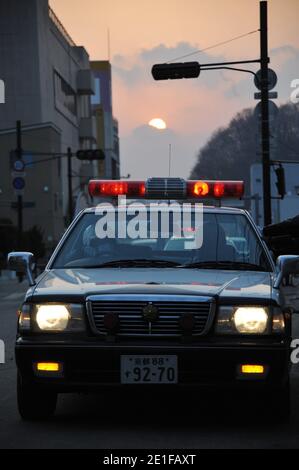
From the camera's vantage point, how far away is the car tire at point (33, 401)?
23.6ft

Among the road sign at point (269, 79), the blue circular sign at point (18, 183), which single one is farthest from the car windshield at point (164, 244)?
the blue circular sign at point (18, 183)

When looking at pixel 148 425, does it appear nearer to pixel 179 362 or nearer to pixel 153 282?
pixel 179 362

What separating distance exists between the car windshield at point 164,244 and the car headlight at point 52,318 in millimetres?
973

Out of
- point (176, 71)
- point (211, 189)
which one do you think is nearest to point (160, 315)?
point (211, 189)

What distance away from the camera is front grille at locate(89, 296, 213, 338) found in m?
6.88

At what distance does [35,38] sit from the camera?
260ft

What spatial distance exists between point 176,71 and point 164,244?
51.4ft

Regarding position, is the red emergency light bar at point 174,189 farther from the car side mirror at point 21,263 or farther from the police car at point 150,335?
the police car at point 150,335

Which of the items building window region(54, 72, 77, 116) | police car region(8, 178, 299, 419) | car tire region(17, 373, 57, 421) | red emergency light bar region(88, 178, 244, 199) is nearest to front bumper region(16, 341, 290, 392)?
police car region(8, 178, 299, 419)

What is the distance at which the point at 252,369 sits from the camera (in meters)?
6.88

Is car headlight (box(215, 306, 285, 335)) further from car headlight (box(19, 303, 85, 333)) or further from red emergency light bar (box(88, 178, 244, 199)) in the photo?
red emergency light bar (box(88, 178, 244, 199))
